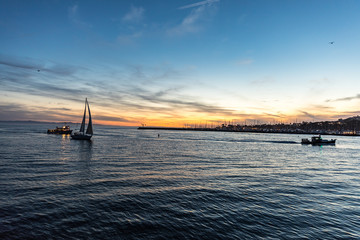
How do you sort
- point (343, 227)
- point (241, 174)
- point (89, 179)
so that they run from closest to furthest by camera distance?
1. point (343, 227)
2. point (89, 179)
3. point (241, 174)

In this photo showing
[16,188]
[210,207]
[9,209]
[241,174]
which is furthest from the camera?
[241,174]

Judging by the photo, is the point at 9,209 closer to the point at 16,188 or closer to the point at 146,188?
the point at 16,188

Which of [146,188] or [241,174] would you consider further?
[241,174]

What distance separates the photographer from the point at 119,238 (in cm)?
1220

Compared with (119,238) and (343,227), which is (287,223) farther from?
(119,238)

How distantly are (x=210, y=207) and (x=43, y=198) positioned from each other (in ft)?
48.8

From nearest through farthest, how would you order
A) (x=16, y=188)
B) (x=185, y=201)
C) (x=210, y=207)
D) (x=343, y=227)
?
(x=343, y=227) < (x=210, y=207) < (x=185, y=201) < (x=16, y=188)

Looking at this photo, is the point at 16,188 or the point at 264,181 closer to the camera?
the point at 16,188

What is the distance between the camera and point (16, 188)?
20.7 m

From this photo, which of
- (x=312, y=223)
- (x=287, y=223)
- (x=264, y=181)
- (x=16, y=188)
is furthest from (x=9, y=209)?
(x=264, y=181)

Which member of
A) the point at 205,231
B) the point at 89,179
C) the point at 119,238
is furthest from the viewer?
the point at 89,179

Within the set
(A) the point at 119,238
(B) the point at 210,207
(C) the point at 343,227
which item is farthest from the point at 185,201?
(C) the point at 343,227

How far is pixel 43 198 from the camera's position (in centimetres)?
1809

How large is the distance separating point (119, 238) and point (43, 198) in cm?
1041
